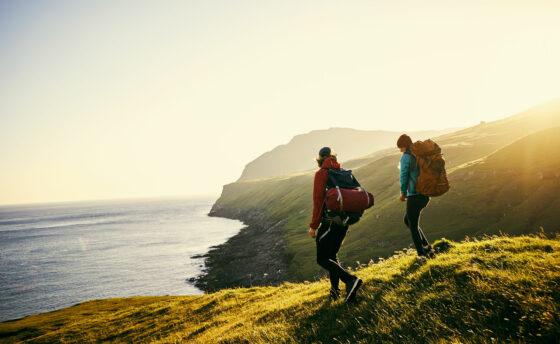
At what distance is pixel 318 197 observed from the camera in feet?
29.6

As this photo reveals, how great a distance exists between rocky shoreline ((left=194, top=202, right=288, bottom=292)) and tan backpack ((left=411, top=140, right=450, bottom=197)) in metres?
44.9

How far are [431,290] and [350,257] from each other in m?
40.8

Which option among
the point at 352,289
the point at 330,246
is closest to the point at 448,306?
the point at 352,289

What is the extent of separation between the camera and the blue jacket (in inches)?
419

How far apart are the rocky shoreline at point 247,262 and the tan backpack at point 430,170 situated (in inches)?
1768

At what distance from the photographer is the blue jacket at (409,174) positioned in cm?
1063

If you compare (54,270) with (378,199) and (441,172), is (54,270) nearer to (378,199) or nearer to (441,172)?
(378,199)

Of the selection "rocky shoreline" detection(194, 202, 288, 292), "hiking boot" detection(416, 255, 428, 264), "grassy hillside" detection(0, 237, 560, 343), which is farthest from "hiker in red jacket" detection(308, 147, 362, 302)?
"rocky shoreline" detection(194, 202, 288, 292)

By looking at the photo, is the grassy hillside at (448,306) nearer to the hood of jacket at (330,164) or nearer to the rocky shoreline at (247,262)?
the hood of jacket at (330,164)

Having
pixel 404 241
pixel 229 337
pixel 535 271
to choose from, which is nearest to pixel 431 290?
pixel 535 271

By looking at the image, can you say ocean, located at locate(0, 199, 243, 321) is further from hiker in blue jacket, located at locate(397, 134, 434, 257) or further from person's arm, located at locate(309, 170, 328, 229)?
person's arm, located at locate(309, 170, 328, 229)

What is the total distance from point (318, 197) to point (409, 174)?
3.49m

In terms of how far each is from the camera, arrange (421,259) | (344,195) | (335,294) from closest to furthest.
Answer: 1. (344,195)
2. (335,294)
3. (421,259)

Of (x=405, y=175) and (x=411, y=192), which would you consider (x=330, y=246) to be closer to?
(x=411, y=192)
